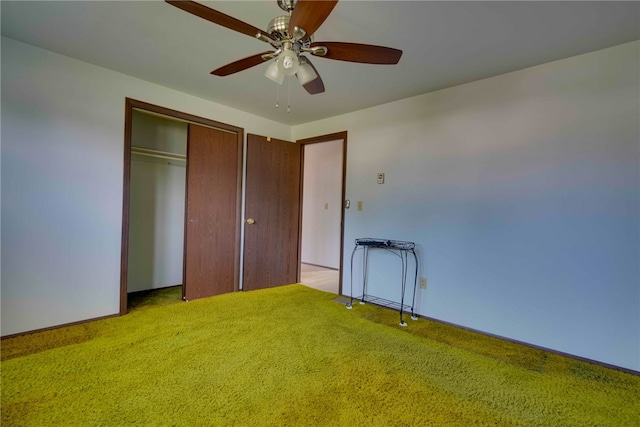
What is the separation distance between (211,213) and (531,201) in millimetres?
3404

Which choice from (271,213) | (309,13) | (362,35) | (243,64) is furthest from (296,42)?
(271,213)

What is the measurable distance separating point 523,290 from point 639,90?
5.63 feet

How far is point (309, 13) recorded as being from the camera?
1.33 m

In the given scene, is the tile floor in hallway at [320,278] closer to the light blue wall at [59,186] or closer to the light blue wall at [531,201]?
the light blue wall at [531,201]

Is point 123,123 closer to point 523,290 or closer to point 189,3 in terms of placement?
point 189,3

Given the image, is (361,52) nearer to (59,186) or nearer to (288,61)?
(288,61)

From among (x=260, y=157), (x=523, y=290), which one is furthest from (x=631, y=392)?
(x=260, y=157)

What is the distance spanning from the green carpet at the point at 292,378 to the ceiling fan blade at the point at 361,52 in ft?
6.65

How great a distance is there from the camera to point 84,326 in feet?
8.40

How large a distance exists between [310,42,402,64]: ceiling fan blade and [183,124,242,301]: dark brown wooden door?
2321 mm

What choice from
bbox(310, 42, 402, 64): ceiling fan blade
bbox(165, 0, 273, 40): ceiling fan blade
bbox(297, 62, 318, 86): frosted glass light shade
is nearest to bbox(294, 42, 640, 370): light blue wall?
bbox(310, 42, 402, 64): ceiling fan blade

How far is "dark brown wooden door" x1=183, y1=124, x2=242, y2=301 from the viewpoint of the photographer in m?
3.40

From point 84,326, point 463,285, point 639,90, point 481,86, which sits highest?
point 481,86

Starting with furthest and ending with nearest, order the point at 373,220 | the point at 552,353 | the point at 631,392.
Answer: the point at 373,220 → the point at 552,353 → the point at 631,392
